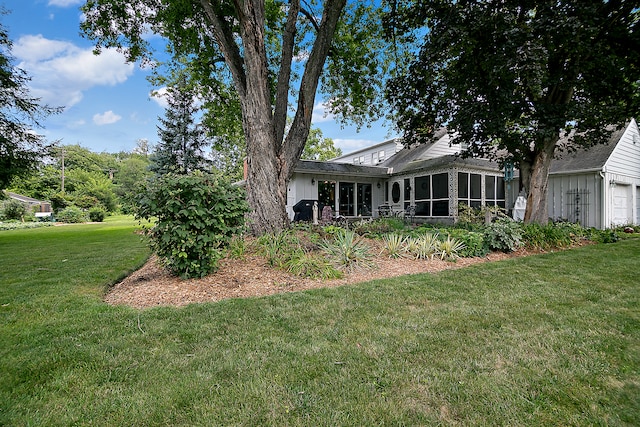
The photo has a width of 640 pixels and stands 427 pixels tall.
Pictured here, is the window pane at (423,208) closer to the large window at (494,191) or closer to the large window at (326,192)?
the large window at (494,191)

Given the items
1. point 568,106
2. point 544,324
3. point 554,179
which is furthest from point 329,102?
point 544,324

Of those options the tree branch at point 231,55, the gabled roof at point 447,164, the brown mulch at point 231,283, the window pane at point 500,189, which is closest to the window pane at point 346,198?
the gabled roof at point 447,164

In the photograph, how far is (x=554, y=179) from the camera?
1248 centimetres

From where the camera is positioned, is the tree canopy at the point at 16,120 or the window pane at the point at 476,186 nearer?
the tree canopy at the point at 16,120

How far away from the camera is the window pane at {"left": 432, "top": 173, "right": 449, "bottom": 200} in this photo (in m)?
12.6

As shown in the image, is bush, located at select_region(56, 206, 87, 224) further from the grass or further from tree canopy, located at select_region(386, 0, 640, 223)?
tree canopy, located at select_region(386, 0, 640, 223)

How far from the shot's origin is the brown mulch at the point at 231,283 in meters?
3.71

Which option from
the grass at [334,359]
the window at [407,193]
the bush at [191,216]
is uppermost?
the window at [407,193]

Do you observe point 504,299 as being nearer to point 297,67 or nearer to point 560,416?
point 560,416

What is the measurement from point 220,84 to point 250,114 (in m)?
5.49

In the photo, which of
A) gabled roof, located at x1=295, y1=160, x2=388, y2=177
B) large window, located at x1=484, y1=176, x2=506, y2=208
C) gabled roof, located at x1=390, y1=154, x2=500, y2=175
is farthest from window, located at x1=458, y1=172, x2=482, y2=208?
gabled roof, located at x1=295, y1=160, x2=388, y2=177

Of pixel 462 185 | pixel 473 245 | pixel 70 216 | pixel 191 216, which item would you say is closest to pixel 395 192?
pixel 462 185

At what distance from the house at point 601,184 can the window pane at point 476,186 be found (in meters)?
2.69

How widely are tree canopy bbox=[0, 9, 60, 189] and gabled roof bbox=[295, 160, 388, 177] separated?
10070mm
